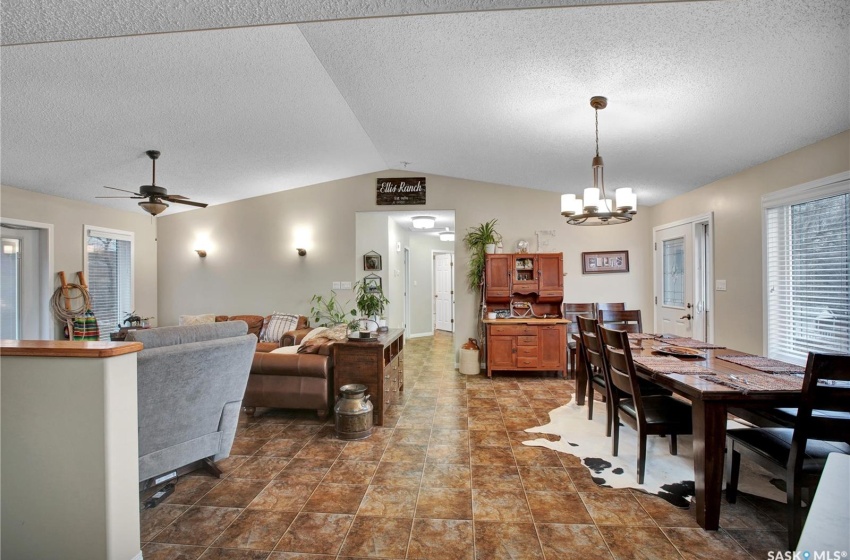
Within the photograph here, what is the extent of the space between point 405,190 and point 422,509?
4420 mm

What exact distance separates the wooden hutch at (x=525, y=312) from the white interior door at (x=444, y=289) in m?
3.74

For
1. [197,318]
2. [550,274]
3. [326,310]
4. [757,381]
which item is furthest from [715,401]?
[197,318]

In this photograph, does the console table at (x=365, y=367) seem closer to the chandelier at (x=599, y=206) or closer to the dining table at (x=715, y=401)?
the chandelier at (x=599, y=206)

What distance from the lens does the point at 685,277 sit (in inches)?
178

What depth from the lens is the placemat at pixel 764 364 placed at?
216 cm

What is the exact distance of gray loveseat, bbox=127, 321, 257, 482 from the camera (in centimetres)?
200

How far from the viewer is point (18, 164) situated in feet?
12.2

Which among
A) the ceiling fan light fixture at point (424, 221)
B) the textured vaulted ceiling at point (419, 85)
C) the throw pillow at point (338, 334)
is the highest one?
the textured vaulted ceiling at point (419, 85)

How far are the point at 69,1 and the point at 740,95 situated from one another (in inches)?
141

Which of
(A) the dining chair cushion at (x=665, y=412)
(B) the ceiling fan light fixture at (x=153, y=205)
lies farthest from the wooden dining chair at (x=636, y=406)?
(B) the ceiling fan light fixture at (x=153, y=205)

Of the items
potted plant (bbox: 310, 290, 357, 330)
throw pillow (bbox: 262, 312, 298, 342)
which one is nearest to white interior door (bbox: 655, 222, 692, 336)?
potted plant (bbox: 310, 290, 357, 330)

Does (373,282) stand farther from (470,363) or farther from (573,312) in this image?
(573,312)

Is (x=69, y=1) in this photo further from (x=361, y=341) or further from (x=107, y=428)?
(x=361, y=341)

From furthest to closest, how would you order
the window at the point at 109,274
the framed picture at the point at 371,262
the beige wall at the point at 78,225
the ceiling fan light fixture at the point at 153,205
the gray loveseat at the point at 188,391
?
1. the framed picture at the point at 371,262
2. the window at the point at 109,274
3. the beige wall at the point at 78,225
4. the ceiling fan light fixture at the point at 153,205
5. the gray loveseat at the point at 188,391
